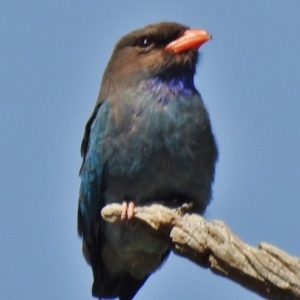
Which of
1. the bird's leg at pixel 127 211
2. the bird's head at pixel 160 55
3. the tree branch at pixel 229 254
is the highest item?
the bird's head at pixel 160 55

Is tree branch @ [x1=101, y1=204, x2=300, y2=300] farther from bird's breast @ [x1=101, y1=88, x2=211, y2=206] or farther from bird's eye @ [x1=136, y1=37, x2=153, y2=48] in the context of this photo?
bird's eye @ [x1=136, y1=37, x2=153, y2=48]

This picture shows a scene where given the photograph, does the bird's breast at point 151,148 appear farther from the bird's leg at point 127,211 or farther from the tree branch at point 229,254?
the tree branch at point 229,254

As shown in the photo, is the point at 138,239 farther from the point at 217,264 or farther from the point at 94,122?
the point at 217,264

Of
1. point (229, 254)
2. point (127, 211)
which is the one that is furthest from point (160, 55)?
point (229, 254)

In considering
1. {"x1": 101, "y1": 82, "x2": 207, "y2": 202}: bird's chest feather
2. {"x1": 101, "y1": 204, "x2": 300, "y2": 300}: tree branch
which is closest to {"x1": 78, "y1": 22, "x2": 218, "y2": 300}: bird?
{"x1": 101, "y1": 82, "x2": 207, "y2": 202}: bird's chest feather

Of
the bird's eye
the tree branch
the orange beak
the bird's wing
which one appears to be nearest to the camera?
the tree branch

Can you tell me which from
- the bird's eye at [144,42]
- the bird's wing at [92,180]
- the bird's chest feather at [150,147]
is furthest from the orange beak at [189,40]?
the bird's wing at [92,180]
